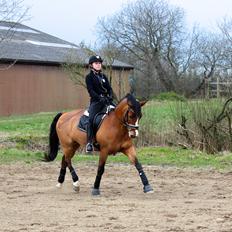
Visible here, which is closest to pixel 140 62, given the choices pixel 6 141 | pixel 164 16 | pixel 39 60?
pixel 164 16

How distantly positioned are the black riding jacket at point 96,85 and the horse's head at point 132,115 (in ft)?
2.39

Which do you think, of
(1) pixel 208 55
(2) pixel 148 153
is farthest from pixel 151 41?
(2) pixel 148 153

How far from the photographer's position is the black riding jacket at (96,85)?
11.0m

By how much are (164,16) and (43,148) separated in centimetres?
5001

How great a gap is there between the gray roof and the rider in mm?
26523

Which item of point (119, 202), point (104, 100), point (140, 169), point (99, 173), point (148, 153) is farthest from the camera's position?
point (148, 153)

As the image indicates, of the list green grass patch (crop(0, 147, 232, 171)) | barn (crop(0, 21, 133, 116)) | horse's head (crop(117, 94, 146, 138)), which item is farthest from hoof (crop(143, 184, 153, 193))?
barn (crop(0, 21, 133, 116))

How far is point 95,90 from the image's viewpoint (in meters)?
11.0

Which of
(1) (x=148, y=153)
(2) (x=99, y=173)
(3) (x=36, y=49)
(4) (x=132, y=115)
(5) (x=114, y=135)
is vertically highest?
(3) (x=36, y=49)

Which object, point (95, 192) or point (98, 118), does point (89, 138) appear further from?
point (95, 192)

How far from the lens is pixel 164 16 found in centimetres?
6788

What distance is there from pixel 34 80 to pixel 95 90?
105 ft

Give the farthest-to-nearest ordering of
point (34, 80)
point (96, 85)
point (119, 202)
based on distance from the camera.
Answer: point (34, 80), point (96, 85), point (119, 202)

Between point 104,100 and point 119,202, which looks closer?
point 119,202
